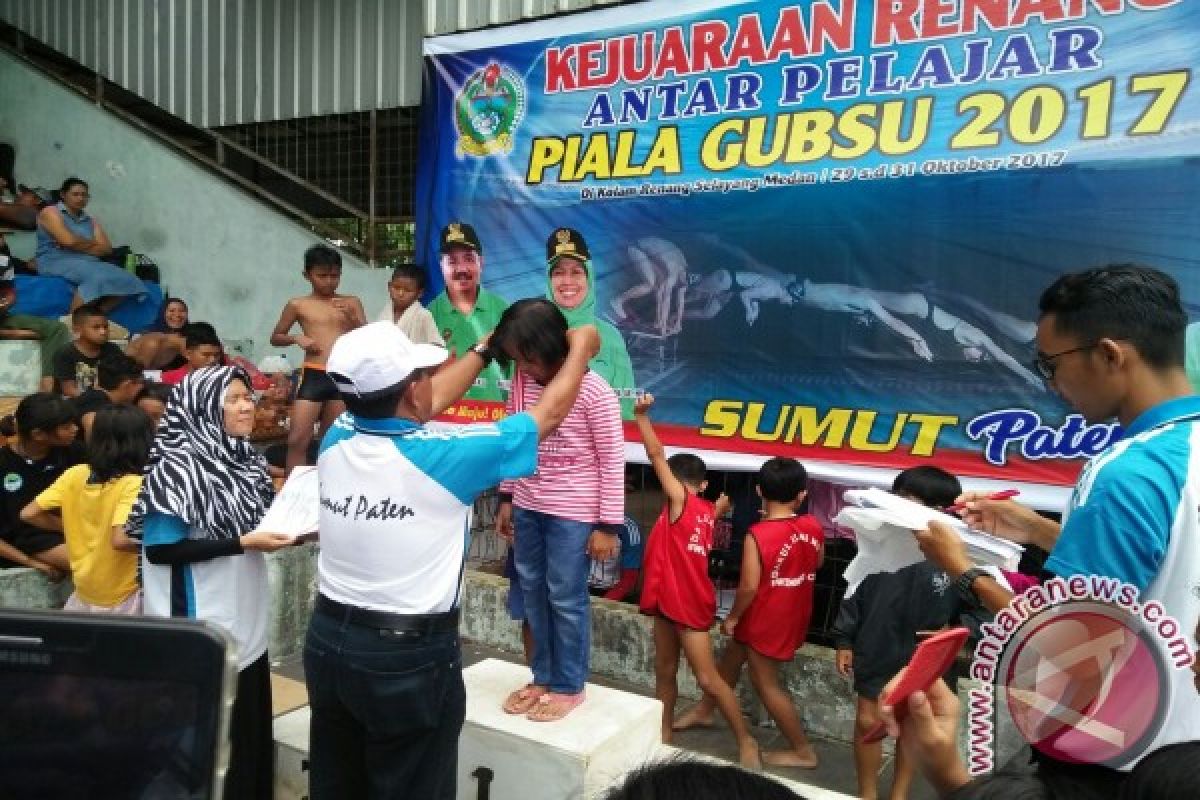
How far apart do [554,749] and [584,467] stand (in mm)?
924

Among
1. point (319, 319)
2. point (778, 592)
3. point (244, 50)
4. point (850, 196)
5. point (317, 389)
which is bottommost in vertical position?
point (778, 592)

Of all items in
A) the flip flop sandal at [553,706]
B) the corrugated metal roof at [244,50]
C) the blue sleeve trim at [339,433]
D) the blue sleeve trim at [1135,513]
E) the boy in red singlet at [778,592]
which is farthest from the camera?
the corrugated metal roof at [244,50]

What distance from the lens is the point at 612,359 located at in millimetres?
4848

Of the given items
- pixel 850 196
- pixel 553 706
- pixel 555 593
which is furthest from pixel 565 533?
pixel 850 196

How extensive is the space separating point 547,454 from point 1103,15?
9.09 feet

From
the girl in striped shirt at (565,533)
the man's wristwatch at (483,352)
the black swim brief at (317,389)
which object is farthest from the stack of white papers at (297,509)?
the black swim brief at (317,389)

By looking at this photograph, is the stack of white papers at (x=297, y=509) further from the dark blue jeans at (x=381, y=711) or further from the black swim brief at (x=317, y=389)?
the black swim brief at (x=317, y=389)

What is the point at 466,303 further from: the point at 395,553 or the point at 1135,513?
the point at 1135,513

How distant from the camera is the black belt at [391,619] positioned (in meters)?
2.12

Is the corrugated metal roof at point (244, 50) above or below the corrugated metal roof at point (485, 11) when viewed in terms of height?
above

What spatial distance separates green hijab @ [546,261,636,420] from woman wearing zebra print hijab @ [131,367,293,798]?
2276 mm

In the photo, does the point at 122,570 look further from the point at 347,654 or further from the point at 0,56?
the point at 0,56

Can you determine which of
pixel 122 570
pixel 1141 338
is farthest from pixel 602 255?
pixel 1141 338

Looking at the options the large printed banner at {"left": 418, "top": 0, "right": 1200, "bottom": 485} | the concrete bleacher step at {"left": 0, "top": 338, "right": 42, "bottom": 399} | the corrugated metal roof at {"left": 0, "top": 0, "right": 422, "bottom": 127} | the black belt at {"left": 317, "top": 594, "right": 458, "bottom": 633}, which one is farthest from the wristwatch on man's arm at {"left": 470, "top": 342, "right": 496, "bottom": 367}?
the concrete bleacher step at {"left": 0, "top": 338, "right": 42, "bottom": 399}
